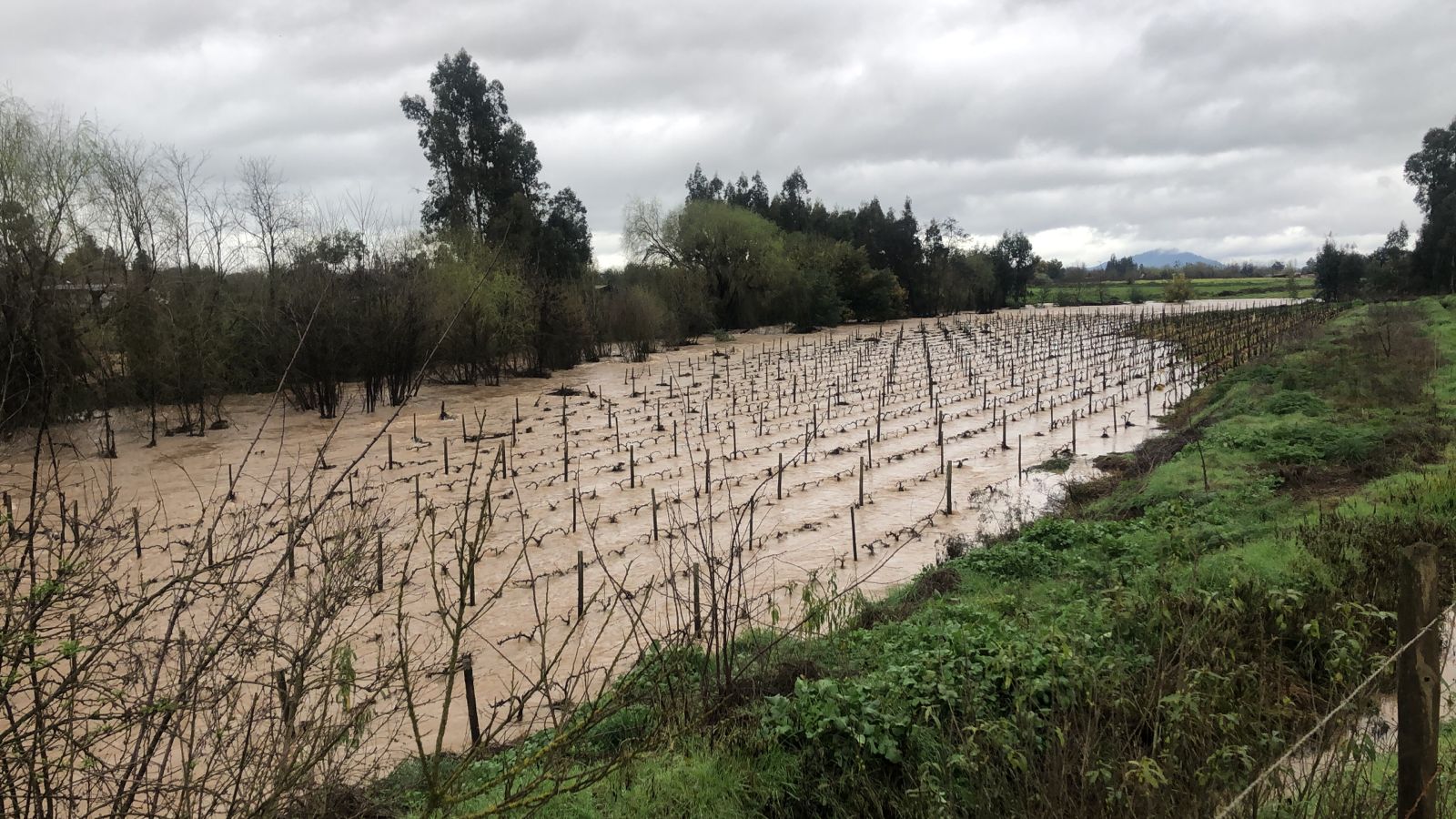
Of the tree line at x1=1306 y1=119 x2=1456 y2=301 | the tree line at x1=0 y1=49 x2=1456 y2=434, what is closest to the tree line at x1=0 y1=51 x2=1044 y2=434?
the tree line at x1=0 y1=49 x2=1456 y2=434

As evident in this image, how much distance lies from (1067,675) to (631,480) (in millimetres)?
9471

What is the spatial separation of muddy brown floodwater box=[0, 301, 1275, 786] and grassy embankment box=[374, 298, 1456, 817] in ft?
2.33

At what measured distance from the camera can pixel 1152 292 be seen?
8438 cm

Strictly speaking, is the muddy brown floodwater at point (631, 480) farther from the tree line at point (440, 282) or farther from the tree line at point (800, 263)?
the tree line at point (800, 263)

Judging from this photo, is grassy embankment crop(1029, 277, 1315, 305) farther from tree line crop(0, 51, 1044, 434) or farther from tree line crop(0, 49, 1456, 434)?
tree line crop(0, 51, 1044, 434)

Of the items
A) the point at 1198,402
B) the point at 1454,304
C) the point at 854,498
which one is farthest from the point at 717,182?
the point at 854,498

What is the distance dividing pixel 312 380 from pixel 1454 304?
4279 cm

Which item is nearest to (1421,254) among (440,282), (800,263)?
(800,263)

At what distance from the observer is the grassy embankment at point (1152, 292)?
7369 centimetres

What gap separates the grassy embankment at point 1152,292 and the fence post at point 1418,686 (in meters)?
75.7

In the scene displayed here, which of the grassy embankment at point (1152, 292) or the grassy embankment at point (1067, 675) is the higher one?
the grassy embankment at point (1152, 292)

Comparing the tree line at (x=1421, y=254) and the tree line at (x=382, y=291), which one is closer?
the tree line at (x=382, y=291)

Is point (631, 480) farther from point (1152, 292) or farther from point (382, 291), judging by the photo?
point (1152, 292)

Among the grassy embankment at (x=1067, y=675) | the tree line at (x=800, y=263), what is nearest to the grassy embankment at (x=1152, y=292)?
the tree line at (x=800, y=263)
